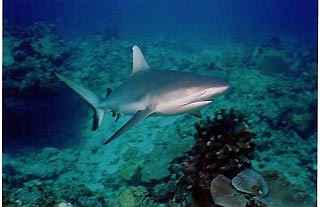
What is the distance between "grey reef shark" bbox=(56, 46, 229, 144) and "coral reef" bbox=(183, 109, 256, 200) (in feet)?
0.90

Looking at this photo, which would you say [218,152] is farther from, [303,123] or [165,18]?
[165,18]

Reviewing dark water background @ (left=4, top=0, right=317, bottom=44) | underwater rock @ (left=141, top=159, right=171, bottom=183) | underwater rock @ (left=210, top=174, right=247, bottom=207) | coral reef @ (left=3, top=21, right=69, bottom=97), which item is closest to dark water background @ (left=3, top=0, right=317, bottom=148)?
dark water background @ (left=4, top=0, right=317, bottom=44)

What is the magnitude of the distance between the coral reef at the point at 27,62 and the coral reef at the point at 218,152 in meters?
3.49

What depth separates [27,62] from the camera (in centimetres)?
654

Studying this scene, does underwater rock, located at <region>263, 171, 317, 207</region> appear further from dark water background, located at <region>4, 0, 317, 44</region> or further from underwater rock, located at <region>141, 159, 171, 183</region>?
dark water background, located at <region>4, 0, 317, 44</region>

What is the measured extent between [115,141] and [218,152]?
276 cm

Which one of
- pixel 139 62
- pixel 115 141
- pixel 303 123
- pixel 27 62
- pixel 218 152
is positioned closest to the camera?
pixel 218 152

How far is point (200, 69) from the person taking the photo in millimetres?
8641

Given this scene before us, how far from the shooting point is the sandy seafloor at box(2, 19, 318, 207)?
399 cm

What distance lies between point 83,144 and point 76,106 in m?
1.11

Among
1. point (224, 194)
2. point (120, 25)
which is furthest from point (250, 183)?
point (120, 25)

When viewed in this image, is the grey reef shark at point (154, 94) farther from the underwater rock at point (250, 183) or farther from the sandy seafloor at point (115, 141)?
the sandy seafloor at point (115, 141)

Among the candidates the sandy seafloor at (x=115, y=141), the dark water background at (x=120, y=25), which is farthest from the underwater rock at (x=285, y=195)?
the dark water background at (x=120, y=25)

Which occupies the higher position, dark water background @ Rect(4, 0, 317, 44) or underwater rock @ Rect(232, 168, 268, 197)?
dark water background @ Rect(4, 0, 317, 44)
